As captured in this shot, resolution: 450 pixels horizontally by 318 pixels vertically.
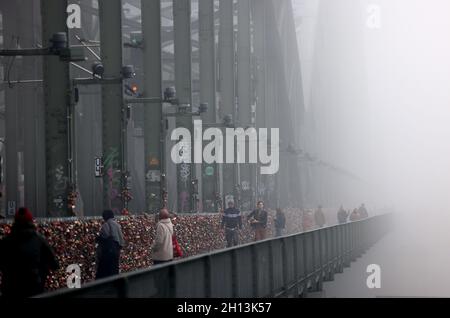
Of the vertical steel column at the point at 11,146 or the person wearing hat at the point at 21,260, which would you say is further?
the vertical steel column at the point at 11,146

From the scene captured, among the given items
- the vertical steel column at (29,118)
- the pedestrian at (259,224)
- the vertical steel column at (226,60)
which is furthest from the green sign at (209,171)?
the pedestrian at (259,224)

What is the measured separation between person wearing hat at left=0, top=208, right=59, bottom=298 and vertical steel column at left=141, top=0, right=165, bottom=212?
2965 cm

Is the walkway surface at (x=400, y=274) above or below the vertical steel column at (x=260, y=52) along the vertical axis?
below

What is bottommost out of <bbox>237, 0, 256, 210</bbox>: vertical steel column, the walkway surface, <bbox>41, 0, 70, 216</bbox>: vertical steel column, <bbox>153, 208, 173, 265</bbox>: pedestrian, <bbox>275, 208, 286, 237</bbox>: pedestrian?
the walkway surface

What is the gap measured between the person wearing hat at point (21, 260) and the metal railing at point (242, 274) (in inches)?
70.5

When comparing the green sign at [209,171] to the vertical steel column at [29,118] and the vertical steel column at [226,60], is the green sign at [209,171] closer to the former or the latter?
the vertical steel column at [29,118]

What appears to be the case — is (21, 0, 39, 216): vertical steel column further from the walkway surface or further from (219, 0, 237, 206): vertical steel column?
the walkway surface

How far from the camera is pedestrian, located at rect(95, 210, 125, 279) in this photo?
22875 millimetres

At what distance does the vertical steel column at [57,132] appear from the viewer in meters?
31.0

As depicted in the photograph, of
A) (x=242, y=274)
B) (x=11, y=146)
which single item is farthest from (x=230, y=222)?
(x=11, y=146)

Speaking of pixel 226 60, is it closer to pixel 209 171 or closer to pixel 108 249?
pixel 209 171

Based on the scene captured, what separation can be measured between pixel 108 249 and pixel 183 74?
33527mm

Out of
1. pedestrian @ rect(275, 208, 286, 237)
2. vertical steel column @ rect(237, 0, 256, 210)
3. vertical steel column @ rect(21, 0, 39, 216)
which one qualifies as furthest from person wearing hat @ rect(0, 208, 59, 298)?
vertical steel column @ rect(237, 0, 256, 210)
